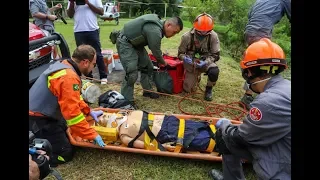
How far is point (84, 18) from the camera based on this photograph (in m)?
5.46

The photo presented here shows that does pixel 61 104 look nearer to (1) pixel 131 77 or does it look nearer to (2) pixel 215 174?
(2) pixel 215 174

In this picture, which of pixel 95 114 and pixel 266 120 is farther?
pixel 95 114

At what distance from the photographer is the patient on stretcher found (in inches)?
133

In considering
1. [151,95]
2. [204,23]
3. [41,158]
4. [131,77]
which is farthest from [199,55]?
[41,158]

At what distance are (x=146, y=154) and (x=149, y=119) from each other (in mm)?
414

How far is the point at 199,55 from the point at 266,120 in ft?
12.0

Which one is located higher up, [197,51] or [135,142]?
[197,51]

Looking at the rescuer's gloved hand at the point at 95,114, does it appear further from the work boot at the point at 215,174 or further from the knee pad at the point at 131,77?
the work boot at the point at 215,174

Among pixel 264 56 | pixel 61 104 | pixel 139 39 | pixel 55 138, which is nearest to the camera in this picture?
pixel 264 56

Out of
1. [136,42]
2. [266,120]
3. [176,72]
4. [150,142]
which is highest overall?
[136,42]

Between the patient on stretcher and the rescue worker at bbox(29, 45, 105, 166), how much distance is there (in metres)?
0.35

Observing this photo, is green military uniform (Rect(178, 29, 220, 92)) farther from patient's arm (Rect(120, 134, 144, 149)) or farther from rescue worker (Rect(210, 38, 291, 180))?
rescue worker (Rect(210, 38, 291, 180))

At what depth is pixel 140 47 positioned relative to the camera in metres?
5.04
